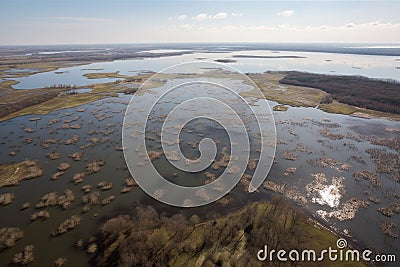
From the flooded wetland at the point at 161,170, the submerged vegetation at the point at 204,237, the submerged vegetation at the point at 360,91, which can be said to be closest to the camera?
the submerged vegetation at the point at 204,237

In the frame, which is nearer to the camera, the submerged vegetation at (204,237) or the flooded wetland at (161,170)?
the submerged vegetation at (204,237)

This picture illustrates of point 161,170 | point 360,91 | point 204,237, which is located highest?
point 360,91

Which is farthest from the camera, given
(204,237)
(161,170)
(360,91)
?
(360,91)

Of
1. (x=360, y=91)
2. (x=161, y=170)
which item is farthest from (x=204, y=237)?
(x=360, y=91)

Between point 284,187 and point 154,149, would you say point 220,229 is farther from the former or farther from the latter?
point 154,149

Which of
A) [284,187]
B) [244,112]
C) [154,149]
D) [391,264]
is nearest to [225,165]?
[284,187]

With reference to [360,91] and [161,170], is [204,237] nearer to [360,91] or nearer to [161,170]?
[161,170]

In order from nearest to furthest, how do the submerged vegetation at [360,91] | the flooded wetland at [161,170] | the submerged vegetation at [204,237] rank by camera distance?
the submerged vegetation at [204,237] → the flooded wetland at [161,170] → the submerged vegetation at [360,91]

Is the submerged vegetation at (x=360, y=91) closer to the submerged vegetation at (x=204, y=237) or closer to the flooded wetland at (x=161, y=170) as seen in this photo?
the flooded wetland at (x=161, y=170)

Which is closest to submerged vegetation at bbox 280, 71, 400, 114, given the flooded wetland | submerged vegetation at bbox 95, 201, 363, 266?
the flooded wetland

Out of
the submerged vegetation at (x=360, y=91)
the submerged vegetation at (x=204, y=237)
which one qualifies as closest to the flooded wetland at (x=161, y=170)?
the submerged vegetation at (x=204, y=237)

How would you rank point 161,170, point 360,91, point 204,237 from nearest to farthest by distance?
point 204,237, point 161,170, point 360,91

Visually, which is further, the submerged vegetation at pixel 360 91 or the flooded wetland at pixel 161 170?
the submerged vegetation at pixel 360 91

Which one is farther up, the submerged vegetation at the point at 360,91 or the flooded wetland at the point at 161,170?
the submerged vegetation at the point at 360,91
